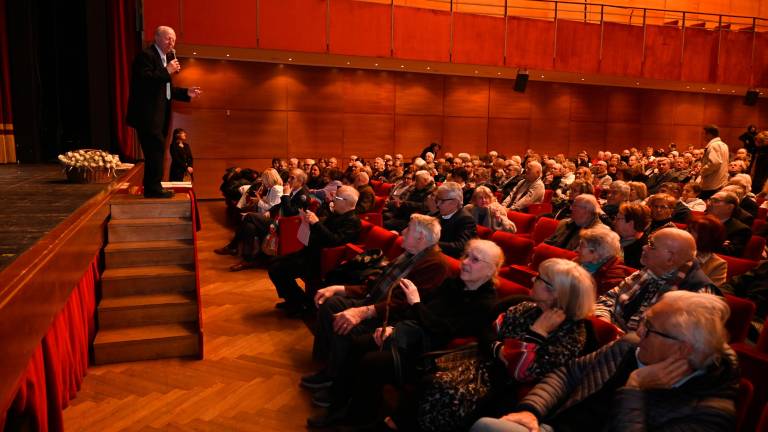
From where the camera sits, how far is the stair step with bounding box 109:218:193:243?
14.1 ft

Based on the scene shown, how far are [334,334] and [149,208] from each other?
2.12 m

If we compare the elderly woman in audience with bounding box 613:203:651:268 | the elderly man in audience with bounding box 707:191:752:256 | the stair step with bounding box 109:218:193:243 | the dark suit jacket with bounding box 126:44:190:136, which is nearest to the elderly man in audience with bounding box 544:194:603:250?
the elderly woman in audience with bounding box 613:203:651:268

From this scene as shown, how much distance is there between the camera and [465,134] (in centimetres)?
1385

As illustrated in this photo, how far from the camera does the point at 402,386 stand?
9.01 feet

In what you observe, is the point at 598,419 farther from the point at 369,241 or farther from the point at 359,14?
the point at 359,14

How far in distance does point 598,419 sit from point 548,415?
17cm

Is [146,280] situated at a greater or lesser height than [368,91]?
lesser

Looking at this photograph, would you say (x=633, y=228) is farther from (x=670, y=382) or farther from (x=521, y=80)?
(x=521, y=80)

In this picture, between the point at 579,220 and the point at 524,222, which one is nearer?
the point at 579,220

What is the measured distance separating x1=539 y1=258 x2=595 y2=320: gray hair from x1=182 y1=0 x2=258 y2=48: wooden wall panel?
9.07 metres

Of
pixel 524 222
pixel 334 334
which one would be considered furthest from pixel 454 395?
pixel 524 222

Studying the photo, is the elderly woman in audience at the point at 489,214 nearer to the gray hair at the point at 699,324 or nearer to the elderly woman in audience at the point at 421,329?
the elderly woman in audience at the point at 421,329

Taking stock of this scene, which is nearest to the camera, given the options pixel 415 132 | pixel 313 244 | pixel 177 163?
pixel 313 244

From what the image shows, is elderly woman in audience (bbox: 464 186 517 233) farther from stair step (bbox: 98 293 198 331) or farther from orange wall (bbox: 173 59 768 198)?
orange wall (bbox: 173 59 768 198)
